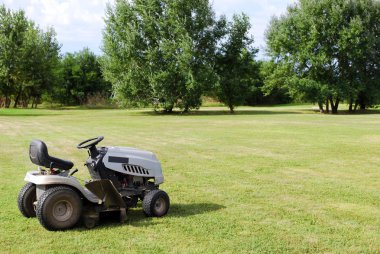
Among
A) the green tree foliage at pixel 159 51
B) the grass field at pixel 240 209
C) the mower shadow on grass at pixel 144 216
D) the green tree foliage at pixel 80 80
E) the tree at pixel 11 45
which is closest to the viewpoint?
the grass field at pixel 240 209

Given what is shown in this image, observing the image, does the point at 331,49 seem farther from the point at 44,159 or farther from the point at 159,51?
the point at 44,159

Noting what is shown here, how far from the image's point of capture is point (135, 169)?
278 inches

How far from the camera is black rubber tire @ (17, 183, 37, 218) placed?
7039mm

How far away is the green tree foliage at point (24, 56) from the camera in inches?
2447

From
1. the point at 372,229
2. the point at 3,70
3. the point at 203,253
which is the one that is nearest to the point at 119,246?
the point at 203,253

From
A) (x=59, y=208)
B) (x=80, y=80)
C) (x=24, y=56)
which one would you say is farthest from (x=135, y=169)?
(x=80, y=80)

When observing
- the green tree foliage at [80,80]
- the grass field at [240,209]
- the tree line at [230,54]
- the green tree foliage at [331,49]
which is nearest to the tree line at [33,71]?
the green tree foliage at [80,80]

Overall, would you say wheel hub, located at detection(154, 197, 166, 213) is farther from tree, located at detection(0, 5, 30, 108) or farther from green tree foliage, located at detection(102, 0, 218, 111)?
tree, located at detection(0, 5, 30, 108)

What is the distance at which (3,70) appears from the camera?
61.8 metres

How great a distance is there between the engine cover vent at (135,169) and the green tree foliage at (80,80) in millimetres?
71983

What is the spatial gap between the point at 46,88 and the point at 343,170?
62098 millimetres

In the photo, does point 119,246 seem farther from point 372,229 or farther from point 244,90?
point 244,90

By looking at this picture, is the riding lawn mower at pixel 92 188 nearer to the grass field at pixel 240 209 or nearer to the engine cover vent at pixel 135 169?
the engine cover vent at pixel 135 169

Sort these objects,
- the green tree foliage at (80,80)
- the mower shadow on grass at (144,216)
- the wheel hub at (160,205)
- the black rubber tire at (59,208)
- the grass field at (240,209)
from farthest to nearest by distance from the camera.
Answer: the green tree foliage at (80,80), the wheel hub at (160,205), the mower shadow on grass at (144,216), the black rubber tire at (59,208), the grass field at (240,209)
